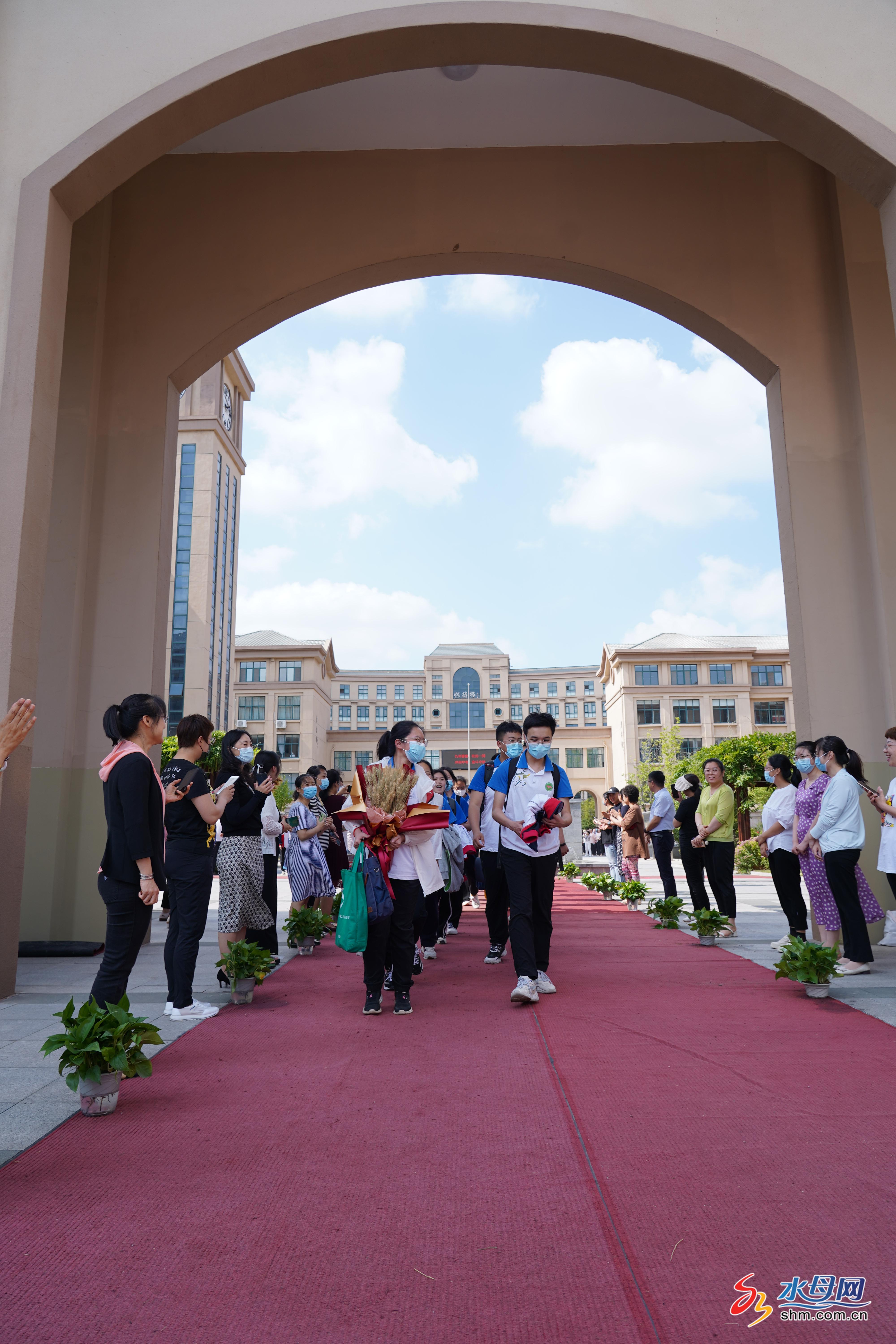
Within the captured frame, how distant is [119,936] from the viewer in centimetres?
414

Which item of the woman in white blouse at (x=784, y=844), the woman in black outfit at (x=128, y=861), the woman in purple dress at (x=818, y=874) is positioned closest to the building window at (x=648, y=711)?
the woman in white blouse at (x=784, y=844)

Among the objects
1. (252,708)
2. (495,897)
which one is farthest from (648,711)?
(495,897)

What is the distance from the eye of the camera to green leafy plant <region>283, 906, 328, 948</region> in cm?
794

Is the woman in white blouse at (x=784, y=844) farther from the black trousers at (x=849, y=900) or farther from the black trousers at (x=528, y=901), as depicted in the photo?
the black trousers at (x=528, y=901)

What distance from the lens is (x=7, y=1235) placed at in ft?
8.30

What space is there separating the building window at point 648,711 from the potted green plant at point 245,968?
59.8 meters

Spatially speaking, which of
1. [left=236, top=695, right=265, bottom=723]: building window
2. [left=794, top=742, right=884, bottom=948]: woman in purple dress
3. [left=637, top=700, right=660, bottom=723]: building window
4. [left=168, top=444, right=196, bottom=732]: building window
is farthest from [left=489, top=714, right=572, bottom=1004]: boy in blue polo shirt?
[left=236, top=695, right=265, bottom=723]: building window

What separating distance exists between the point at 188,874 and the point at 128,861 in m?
1.25

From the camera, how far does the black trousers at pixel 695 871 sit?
30.6 ft

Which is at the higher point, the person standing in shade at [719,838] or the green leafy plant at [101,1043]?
the person standing in shade at [719,838]

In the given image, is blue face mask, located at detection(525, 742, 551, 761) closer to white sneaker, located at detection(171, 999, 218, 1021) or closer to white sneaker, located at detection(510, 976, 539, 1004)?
white sneaker, located at detection(510, 976, 539, 1004)

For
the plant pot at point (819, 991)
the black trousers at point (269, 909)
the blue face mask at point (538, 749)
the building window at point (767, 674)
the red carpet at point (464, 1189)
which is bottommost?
the red carpet at point (464, 1189)

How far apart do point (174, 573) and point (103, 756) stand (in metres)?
50.5

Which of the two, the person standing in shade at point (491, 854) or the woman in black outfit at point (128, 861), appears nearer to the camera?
the woman in black outfit at point (128, 861)
